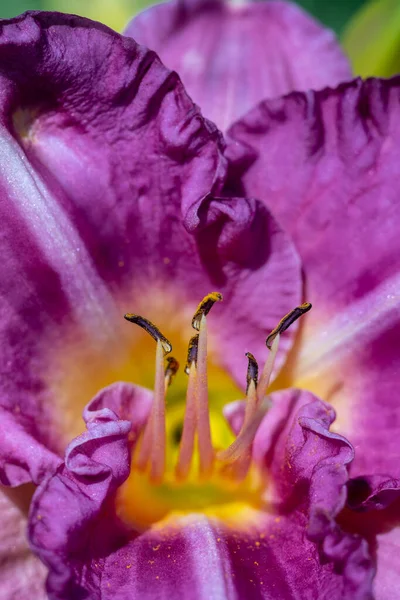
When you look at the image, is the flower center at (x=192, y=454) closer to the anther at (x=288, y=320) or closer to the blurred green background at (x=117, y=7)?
the anther at (x=288, y=320)

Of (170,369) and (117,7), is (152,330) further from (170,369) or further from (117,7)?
(117,7)

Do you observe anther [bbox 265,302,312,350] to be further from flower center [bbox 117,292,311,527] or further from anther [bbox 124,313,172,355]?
anther [bbox 124,313,172,355]

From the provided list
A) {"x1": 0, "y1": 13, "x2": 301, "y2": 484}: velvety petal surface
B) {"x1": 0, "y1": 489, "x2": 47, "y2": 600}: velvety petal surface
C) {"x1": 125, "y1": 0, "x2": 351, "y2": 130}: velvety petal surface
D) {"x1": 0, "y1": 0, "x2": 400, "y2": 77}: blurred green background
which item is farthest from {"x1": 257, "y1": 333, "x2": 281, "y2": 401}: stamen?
{"x1": 0, "y1": 0, "x2": 400, "y2": 77}: blurred green background

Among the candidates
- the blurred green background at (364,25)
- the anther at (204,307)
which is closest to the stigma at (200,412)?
the anther at (204,307)

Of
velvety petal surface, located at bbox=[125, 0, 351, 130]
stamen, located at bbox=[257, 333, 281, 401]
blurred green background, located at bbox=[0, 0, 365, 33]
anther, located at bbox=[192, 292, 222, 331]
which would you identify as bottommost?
stamen, located at bbox=[257, 333, 281, 401]

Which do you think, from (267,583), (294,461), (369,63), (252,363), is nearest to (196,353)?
(252,363)

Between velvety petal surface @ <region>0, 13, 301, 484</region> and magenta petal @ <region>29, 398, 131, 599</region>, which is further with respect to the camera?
velvety petal surface @ <region>0, 13, 301, 484</region>

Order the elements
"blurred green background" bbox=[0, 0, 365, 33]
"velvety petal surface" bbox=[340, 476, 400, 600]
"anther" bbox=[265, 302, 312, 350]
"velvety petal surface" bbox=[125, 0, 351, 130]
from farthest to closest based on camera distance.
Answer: "blurred green background" bbox=[0, 0, 365, 33], "velvety petal surface" bbox=[125, 0, 351, 130], "anther" bbox=[265, 302, 312, 350], "velvety petal surface" bbox=[340, 476, 400, 600]

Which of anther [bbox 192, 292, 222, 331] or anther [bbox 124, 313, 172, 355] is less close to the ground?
anther [bbox 192, 292, 222, 331]
